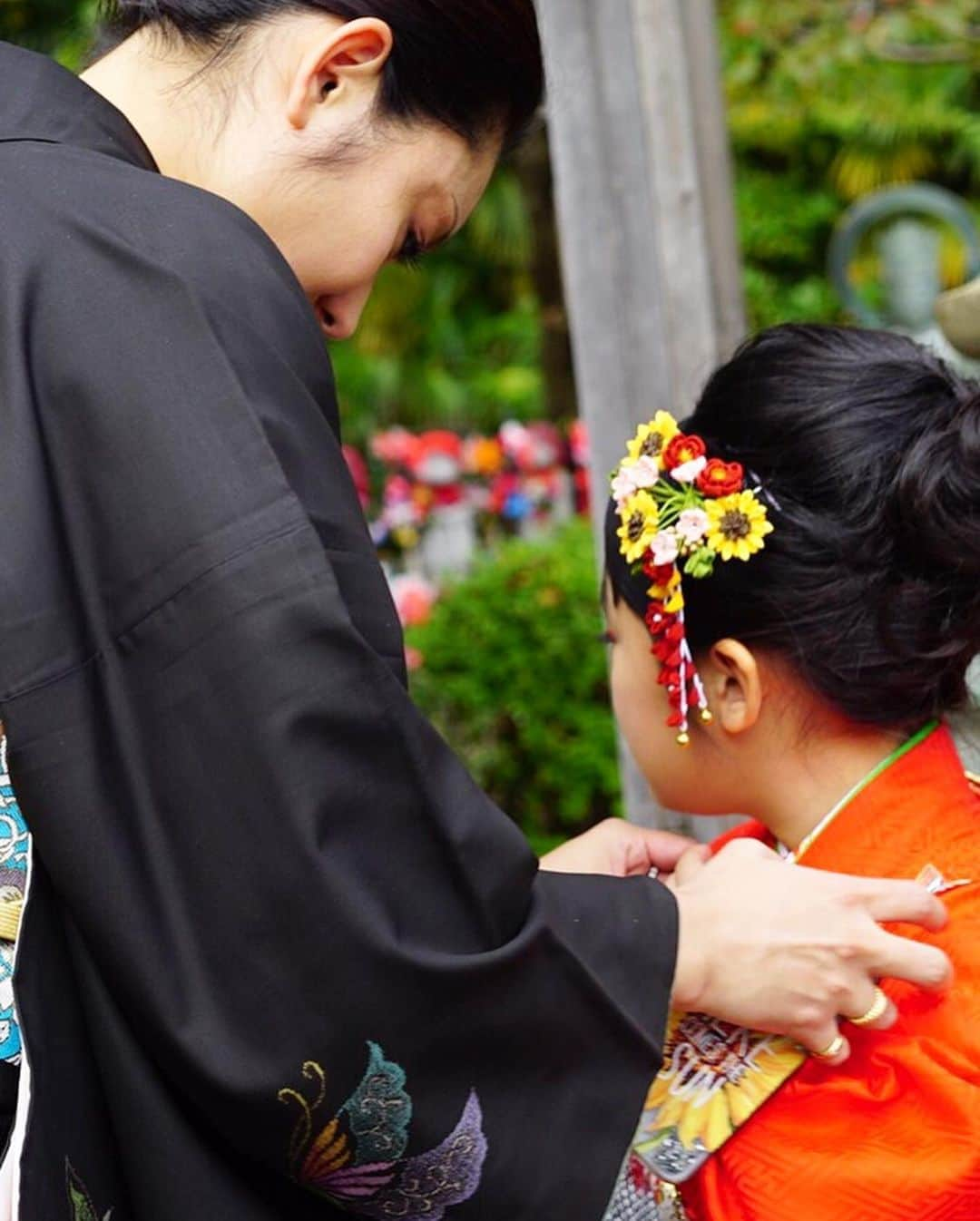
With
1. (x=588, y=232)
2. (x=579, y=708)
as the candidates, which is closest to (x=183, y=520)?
(x=588, y=232)

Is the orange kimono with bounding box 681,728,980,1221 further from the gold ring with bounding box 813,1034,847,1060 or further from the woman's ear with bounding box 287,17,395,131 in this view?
the woman's ear with bounding box 287,17,395,131

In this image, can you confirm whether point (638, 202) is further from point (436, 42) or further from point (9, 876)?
point (9, 876)

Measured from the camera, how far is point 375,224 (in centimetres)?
182

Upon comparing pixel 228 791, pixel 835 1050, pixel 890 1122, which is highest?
pixel 228 791

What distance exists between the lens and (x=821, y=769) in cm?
A: 201

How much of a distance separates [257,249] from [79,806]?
0.55 metres

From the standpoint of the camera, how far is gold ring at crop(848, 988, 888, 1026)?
1685 millimetres

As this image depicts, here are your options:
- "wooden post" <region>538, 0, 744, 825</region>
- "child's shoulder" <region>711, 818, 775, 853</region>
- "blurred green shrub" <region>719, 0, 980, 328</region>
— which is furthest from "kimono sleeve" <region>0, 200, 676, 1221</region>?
"blurred green shrub" <region>719, 0, 980, 328</region>

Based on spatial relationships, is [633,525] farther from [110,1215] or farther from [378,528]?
[378,528]

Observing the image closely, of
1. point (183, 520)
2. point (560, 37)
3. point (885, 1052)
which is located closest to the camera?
point (183, 520)

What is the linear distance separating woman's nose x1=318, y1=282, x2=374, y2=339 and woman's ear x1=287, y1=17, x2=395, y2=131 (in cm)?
23

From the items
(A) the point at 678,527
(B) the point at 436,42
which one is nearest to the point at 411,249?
(B) the point at 436,42

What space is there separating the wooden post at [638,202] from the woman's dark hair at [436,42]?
3.99 feet

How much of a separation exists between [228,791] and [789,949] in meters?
0.57
